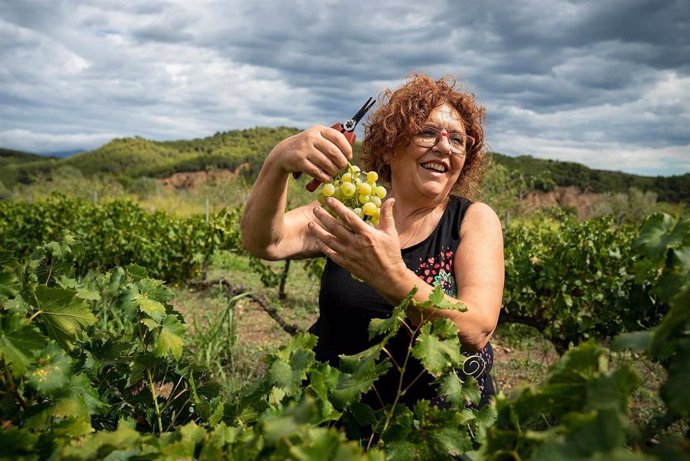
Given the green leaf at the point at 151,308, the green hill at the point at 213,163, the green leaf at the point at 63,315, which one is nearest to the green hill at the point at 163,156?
the green hill at the point at 213,163

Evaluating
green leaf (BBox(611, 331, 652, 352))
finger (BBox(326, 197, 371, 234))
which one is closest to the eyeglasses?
finger (BBox(326, 197, 371, 234))

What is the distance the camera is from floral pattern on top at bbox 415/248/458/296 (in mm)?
2154

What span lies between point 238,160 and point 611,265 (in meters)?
60.4

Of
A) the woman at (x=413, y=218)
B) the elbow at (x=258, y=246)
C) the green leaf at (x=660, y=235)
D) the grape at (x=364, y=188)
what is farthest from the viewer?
the elbow at (x=258, y=246)

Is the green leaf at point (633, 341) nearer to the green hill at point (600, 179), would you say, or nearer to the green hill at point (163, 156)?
the green hill at point (600, 179)

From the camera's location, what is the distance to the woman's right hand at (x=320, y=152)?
65.6 inches

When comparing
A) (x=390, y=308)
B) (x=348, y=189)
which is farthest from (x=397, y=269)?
(x=390, y=308)

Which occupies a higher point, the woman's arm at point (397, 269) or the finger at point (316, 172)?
the finger at point (316, 172)

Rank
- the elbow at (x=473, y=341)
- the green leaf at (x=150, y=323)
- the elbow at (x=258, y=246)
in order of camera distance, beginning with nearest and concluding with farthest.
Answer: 1. the green leaf at (x=150, y=323)
2. the elbow at (x=473, y=341)
3. the elbow at (x=258, y=246)

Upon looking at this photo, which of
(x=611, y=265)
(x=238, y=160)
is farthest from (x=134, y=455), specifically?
(x=238, y=160)

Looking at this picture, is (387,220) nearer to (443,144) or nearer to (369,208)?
(369,208)

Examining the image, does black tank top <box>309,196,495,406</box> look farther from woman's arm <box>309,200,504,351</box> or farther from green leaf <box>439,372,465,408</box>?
green leaf <box>439,372,465,408</box>

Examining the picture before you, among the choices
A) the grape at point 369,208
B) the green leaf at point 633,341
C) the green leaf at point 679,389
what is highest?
the grape at point 369,208

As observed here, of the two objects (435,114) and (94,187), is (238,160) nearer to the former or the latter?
(94,187)
